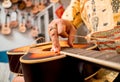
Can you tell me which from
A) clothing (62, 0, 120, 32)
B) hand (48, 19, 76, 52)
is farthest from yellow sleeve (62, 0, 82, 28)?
hand (48, 19, 76, 52)

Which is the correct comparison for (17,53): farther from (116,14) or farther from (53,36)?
(116,14)

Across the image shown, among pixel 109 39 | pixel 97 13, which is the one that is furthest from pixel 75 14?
pixel 109 39

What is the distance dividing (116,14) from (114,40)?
0.10 metres

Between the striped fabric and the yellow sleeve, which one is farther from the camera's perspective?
the yellow sleeve

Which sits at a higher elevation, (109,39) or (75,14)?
(75,14)

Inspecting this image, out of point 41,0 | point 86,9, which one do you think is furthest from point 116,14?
point 41,0

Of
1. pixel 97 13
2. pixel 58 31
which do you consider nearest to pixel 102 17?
pixel 97 13

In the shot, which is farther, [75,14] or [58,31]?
[75,14]

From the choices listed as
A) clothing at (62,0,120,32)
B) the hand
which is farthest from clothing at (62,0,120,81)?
the hand

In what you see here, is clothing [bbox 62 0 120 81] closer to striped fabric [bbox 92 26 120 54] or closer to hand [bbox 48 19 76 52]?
striped fabric [bbox 92 26 120 54]

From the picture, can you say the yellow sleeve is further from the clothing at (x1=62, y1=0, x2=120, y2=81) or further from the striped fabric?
the striped fabric

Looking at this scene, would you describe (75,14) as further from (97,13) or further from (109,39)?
(109,39)

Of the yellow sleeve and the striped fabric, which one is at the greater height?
the yellow sleeve

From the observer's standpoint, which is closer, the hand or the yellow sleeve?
the hand
